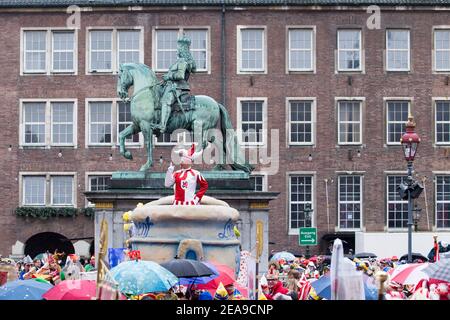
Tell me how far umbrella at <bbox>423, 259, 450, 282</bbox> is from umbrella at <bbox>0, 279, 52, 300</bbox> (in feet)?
16.4

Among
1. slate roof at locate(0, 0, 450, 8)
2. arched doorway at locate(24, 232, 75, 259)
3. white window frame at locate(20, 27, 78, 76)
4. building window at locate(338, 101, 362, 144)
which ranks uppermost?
slate roof at locate(0, 0, 450, 8)

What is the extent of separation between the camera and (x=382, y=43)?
61.6 m

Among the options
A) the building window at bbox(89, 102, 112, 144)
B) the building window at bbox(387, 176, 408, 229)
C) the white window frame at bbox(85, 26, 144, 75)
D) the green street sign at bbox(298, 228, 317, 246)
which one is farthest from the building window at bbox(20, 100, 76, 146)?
the green street sign at bbox(298, 228, 317, 246)

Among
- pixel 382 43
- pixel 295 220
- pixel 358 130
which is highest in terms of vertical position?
pixel 382 43

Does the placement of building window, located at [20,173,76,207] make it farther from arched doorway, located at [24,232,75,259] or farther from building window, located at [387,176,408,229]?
building window, located at [387,176,408,229]

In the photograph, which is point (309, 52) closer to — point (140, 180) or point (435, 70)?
point (435, 70)

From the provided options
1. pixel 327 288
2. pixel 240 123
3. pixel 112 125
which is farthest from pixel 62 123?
pixel 327 288

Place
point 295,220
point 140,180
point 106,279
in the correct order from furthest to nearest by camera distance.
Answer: point 295,220 → point 140,180 → point 106,279

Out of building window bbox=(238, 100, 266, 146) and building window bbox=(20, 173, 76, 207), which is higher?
building window bbox=(238, 100, 266, 146)

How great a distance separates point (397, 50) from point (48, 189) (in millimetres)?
16215

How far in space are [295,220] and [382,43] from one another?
28.3ft

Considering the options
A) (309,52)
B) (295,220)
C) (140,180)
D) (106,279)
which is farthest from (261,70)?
(106,279)

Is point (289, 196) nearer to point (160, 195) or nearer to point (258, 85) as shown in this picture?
point (258, 85)

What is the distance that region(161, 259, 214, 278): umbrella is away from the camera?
2084 centimetres
